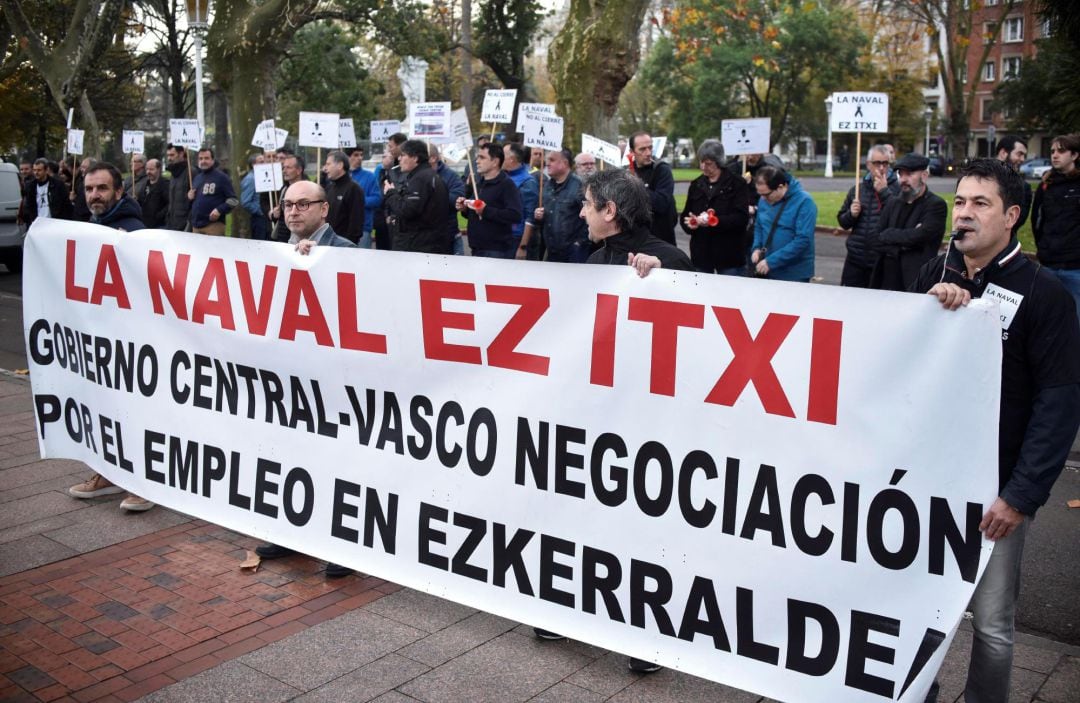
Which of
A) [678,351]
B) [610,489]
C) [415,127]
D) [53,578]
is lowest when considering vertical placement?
[53,578]

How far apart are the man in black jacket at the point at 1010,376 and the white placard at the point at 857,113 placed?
682 cm

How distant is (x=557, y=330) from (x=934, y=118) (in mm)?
76753

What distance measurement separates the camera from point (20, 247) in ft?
63.6

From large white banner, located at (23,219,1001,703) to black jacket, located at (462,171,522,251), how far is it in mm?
5278

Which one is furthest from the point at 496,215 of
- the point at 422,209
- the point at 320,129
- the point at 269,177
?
the point at 269,177

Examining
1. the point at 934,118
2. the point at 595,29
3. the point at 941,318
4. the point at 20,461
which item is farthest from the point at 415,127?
the point at 934,118

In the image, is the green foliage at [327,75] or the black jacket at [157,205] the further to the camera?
the green foliage at [327,75]

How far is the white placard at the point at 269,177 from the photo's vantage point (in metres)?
12.4

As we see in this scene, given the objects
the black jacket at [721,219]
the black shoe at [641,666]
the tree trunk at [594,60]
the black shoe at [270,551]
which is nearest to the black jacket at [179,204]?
the tree trunk at [594,60]

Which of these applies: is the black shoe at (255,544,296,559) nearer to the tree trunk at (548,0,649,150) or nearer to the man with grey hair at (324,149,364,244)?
the man with grey hair at (324,149,364,244)

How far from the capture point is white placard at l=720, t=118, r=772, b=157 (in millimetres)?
10914

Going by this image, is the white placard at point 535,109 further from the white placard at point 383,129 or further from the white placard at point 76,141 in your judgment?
the white placard at point 76,141

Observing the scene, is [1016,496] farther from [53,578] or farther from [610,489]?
[53,578]

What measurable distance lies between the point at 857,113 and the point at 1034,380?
7282 mm
